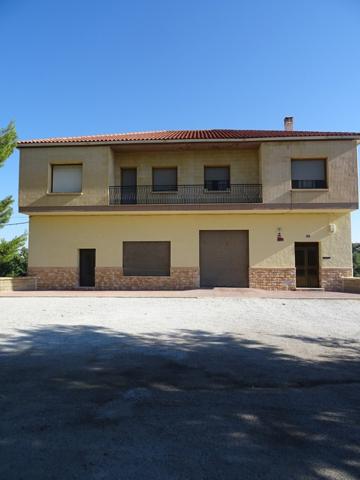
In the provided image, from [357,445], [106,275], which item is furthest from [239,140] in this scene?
[357,445]

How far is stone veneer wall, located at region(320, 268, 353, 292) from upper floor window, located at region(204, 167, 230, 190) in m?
6.40

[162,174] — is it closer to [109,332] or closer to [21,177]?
[21,177]

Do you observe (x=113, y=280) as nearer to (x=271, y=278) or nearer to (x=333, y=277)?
(x=271, y=278)

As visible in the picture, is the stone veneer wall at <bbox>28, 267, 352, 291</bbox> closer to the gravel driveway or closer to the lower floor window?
the lower floor window

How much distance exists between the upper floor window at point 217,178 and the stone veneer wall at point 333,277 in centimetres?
640

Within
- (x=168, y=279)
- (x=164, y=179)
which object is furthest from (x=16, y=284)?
(x=164, y=179)

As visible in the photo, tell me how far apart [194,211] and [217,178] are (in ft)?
8.71

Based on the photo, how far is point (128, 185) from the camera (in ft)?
58.9

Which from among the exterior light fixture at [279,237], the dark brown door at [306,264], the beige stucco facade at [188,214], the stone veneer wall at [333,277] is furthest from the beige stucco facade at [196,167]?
the stone veneer wall at [333,277]

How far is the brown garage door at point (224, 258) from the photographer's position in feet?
55.0

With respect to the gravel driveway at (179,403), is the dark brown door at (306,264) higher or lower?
higher

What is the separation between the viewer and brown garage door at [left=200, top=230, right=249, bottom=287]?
1675 centimetres

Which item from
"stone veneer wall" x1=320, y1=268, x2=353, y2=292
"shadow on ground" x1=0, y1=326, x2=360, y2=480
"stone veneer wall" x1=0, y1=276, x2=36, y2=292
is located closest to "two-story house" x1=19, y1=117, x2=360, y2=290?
"stone veneer wall" x1=320, y1=268, x2=353, y2=292

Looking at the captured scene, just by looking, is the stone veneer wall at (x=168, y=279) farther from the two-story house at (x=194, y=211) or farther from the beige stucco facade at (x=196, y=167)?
the beige stucco facade at (x=196, y=167)
